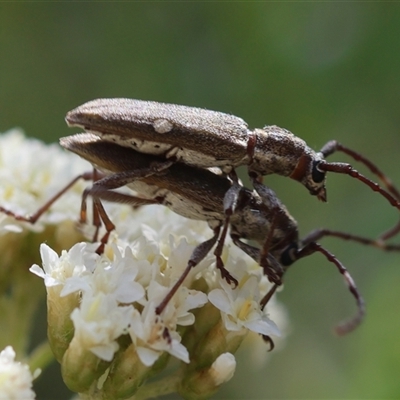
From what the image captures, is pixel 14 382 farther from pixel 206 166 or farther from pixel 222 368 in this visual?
pixel 206 166

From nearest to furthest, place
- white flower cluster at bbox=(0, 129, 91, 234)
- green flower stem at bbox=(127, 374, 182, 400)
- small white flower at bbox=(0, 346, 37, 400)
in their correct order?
small white flower at bbox=(0, 346, 37, 400)
green flower stem at bbox=(127, 374, 182, 400)
white flower cluster at bbox=(0, 129, 91, 234)

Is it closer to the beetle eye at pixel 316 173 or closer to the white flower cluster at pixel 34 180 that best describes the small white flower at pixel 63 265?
the white flower cluster at pixel 34 180

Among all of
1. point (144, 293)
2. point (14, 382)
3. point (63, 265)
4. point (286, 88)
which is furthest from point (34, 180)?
point (286, 88)

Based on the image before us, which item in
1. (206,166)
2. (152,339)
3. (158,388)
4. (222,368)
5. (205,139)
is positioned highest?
(205,139)

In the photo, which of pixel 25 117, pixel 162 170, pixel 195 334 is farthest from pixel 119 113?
pixel 25 117

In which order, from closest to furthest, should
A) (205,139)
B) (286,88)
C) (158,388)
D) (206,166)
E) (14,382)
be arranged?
(14,382), (158,388), (205,139), (206,166), (286,88)

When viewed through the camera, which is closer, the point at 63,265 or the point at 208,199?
the point at 63,265

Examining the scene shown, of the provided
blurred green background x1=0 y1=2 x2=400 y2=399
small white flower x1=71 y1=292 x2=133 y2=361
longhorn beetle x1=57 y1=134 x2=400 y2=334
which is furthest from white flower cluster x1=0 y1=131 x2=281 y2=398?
blurred green background x1=0 y1=2 x2=400 y2=399

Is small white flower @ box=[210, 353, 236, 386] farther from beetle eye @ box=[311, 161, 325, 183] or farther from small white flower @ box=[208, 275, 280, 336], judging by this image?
beetle eye @ box=[311, 161, 325, 183]
